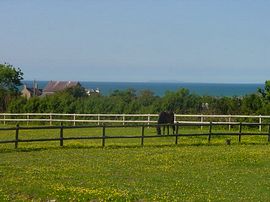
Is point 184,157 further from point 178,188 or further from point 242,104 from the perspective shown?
point 242,104

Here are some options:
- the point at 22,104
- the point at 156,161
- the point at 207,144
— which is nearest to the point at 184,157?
the point at 156,161

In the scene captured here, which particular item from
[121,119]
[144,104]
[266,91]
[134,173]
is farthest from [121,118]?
[134,173]

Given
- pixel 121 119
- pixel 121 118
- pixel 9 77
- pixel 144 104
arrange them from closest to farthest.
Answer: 1. pixel 121 119
2. pixel 121 118
3. pixel 144 104
4. pixel 9 77

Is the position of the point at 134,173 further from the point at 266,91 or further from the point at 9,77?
the point at 9,77

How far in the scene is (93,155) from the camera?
74.5ft

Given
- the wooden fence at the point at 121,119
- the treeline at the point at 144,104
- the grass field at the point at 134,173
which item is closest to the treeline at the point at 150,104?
the treeline at the point at 144,104

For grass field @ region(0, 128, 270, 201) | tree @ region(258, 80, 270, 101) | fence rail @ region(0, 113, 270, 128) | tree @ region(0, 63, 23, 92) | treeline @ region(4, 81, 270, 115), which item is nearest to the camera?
grass field @ region(0, 128, 270, 201)

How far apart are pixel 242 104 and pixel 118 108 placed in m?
11.5

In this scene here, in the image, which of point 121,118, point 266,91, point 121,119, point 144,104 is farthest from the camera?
point 144,104

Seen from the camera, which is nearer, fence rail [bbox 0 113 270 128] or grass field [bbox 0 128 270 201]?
grass field [bbox 0 128 270 201]

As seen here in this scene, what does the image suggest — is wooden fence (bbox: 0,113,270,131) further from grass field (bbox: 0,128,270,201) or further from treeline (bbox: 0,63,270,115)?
grass field (bbox: 0,128,270,201)

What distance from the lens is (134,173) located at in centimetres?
1742

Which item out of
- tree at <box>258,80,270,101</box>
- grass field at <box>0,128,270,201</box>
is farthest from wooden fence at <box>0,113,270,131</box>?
grass field at <box>0,128,270,201</box>

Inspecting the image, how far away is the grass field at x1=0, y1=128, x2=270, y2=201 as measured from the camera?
44.9 feet
